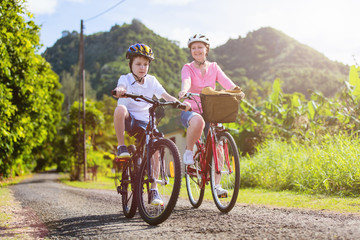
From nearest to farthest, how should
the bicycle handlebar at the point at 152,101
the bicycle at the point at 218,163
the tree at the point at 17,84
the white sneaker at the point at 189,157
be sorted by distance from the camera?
the bicycle handlebar at the point at 152,101 < the bicycle at the point at 218,163 < the white sneaker at the point at 189,157 < the tree at the point at 17,84

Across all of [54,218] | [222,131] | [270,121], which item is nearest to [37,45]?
[270,121]

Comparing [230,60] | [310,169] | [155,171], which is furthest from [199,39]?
[230,60]

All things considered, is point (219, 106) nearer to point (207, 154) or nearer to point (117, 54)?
point (207, 154)

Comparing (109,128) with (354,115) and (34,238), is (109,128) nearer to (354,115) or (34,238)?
(354,115)

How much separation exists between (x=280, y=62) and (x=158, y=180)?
→ 3453 inches

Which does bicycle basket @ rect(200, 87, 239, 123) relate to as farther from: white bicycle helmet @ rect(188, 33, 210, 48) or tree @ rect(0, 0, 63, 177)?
tree @ rect(0, 0, 63, 177)

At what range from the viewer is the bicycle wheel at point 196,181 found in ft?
15.7

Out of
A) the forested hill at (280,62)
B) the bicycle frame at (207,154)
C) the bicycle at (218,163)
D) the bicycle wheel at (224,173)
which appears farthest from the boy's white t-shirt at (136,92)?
the forested hill at (280,62)

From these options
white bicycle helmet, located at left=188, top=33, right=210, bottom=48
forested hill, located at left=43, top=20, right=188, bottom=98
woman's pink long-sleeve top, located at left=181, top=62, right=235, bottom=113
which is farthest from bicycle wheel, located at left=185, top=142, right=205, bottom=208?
forested hill, located at left=43, top=20, right=188, bottom=98

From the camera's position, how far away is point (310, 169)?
23.1ft

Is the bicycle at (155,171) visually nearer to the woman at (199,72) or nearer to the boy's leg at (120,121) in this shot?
the boy's leg at (120,121)

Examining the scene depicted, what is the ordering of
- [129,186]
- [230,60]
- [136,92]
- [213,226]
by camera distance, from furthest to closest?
1. [230,60]
2. [129,186]
3. [136,92]
4. [213,226]

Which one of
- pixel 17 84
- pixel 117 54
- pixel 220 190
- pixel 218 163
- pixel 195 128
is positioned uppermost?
pixel 117 54

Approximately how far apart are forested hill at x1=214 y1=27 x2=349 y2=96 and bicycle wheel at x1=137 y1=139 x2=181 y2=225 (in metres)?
54.4
